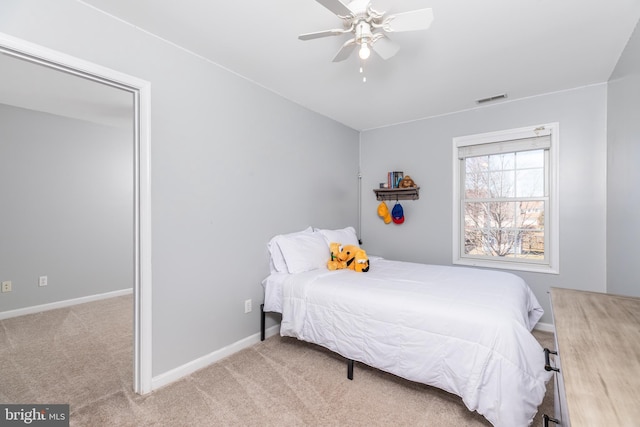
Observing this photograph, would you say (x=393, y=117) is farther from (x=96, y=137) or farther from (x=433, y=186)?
(x=96, y=137)

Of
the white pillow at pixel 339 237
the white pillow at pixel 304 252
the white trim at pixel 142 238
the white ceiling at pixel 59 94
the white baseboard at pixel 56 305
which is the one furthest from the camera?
the white baseboard at pixel 56 305

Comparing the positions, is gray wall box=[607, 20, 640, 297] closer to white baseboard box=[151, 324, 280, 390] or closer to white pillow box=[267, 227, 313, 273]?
white pillow box=[267, 227, 313, 273]

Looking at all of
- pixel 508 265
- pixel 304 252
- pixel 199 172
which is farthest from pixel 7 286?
pixel 508 265

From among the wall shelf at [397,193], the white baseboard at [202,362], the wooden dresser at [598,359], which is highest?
the wall shelf at [397,193]

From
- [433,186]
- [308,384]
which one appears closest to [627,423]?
[308,384]

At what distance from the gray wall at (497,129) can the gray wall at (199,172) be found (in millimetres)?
1480

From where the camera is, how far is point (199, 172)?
2.34 m

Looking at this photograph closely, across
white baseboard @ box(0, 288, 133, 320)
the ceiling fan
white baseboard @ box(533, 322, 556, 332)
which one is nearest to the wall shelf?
white baseboard @ box(533, 322, 556, 332)

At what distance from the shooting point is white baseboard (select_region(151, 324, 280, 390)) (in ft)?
6.79

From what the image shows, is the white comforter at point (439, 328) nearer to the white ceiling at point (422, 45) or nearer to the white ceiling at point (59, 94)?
the white ceiling at point (422, 45)

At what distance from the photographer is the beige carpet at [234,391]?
5.75ft

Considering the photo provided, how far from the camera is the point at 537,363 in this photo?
1.60 m

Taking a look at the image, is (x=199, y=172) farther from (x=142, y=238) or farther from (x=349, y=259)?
(x=349, y=259)

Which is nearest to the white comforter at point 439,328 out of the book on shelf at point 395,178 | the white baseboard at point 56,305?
the book on shelf at point 395,178
